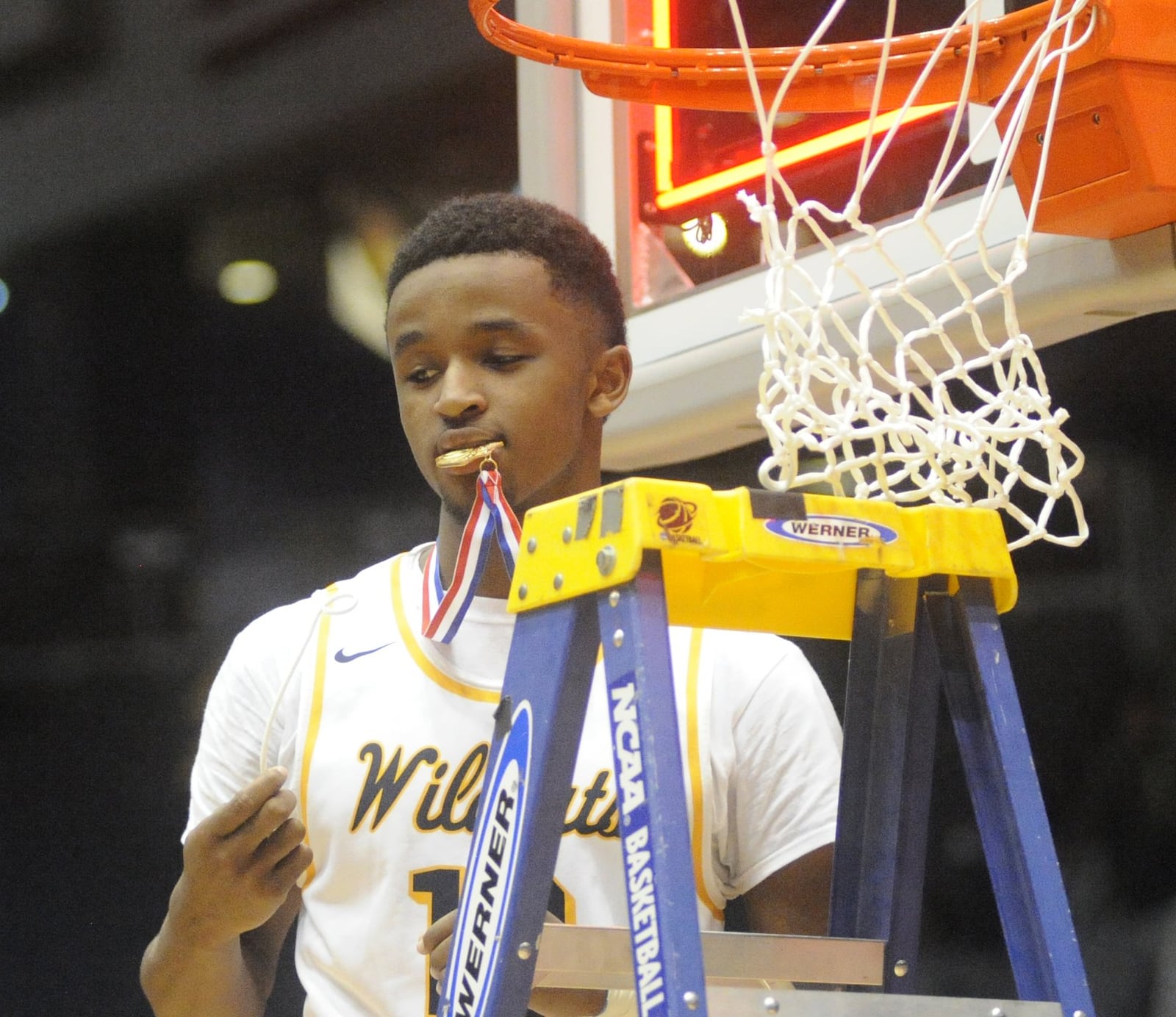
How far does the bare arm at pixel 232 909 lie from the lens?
1186 mm

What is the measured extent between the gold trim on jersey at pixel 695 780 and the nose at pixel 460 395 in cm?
29

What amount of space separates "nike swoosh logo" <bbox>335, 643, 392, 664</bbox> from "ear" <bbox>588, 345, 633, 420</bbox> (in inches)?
11.0

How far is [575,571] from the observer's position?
3.20 feet

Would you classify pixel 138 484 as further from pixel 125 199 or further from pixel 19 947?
pixel 19 947

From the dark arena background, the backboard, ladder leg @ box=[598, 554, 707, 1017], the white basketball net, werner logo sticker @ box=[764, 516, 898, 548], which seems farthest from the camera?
the dark arena background

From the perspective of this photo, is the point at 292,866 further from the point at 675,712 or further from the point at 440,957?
the point at 675,712

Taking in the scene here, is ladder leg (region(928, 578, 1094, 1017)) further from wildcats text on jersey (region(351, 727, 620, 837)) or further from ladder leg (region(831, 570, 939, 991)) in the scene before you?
wildcats text on jersey (region(351, 727, 620, 837))

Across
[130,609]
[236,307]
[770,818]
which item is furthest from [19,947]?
[770,818]

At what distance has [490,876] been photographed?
965 millimetres

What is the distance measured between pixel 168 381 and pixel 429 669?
1.56 meters

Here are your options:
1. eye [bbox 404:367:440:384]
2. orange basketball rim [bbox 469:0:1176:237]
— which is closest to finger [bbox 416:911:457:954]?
eye [bbox 404:367:440:384]

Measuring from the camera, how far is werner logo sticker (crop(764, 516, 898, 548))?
984 mm

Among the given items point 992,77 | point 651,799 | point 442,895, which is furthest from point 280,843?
point 992,77

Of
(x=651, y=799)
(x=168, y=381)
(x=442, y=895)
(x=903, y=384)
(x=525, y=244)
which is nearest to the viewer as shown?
(x=651, y=799)
